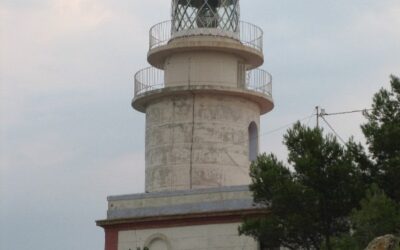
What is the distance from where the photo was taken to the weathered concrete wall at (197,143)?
3084 cm

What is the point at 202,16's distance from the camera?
105 ft

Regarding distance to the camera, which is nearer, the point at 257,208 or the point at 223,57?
the point at 257,208

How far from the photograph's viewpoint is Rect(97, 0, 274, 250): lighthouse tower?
29.5 metres

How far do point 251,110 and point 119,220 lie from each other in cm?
484

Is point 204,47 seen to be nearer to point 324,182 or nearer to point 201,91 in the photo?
point 201,91

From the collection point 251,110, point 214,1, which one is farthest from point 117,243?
point 214,1

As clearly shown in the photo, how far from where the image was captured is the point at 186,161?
3088 centimetres

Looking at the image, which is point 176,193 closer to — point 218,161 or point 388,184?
point 218,161

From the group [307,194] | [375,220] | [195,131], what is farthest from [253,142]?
[375,220]

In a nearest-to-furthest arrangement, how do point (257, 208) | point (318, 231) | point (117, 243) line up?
1. point (318, 231)
2. point (257, 208)
3. point (117, 243)

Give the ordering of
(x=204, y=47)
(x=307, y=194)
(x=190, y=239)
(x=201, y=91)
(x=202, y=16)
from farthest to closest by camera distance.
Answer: (x=202, y=16), (x=204, y=47), (x=201, y=91), (x=190, y=239), (x=307, y=194)

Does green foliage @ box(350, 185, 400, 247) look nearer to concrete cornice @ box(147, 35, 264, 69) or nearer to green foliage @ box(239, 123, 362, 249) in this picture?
green foliage @ box(239, 123, 362, 249)

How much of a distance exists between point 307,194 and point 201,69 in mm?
7143

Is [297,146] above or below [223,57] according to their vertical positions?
below
